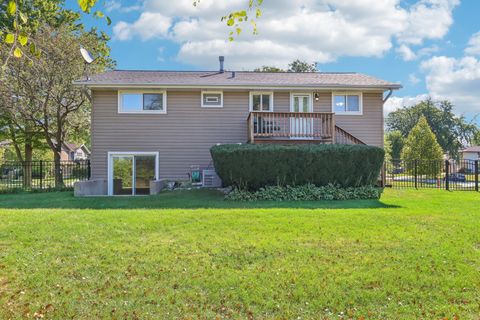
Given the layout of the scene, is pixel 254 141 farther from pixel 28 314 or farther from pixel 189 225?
pixel 28 314

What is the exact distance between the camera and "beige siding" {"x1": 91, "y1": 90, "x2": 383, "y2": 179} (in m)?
14.4

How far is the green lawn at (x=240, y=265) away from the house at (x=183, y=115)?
255 inches

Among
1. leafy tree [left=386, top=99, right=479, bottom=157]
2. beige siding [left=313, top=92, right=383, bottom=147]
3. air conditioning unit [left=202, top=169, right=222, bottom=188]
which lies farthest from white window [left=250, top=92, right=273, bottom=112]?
leafy tree [left=386, top=99, right=479, bottom=157]

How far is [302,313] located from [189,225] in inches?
143

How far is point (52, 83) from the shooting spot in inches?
681

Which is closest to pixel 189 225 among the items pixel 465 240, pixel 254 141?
pixel 465 240

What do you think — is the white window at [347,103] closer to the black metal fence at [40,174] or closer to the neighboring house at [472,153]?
the black metal fence at [40,174]

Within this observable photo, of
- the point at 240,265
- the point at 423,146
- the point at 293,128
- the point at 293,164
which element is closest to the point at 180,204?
the point at 293,164

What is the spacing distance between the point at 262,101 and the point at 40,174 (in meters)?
10.2

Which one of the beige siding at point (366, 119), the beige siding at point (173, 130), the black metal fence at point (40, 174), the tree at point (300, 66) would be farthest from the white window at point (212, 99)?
the tree at point (300, 66)

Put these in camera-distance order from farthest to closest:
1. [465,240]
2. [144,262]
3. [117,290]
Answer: [465,240] < [144,262] < [117,290]

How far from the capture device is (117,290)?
4289 mm

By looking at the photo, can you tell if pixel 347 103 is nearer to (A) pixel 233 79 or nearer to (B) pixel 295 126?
(B) pixel 295 126

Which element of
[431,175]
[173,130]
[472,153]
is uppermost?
[472,153]
